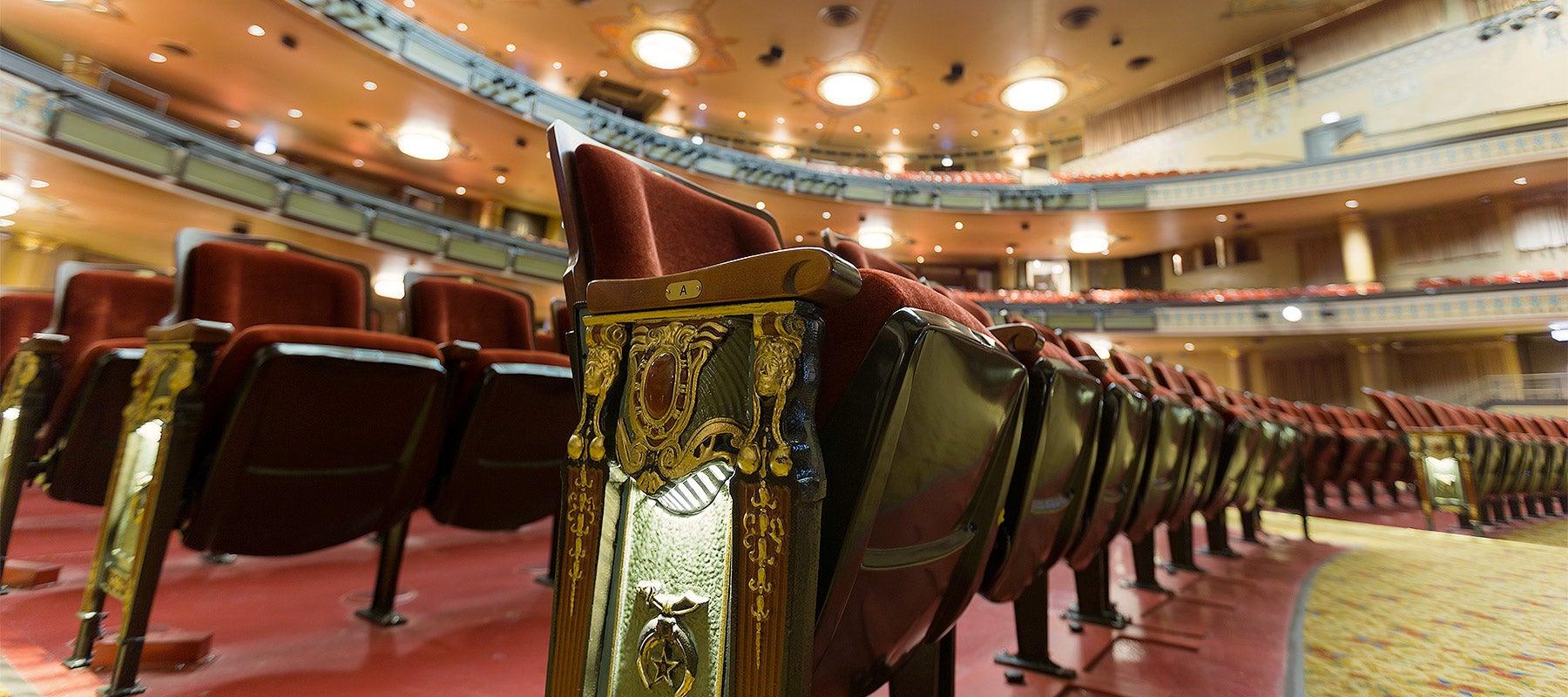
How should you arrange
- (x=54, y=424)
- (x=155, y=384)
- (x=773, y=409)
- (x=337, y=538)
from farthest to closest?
(x=54, y=424)
(x=337, y=538)
(x=155, y=384)
(x=773, y=409)

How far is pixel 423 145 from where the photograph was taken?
564cm

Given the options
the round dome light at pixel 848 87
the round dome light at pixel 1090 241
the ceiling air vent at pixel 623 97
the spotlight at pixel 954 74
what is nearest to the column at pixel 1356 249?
the round dome light at pixel 1090 241

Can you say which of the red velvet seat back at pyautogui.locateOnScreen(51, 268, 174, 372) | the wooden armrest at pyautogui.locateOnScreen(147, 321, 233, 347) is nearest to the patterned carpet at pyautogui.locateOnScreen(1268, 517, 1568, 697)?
the wooden armrest at pyautogui.locateOnScreen(147, 321, 233, 347)

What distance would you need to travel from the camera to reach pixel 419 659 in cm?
70

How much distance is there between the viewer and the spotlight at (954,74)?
6.97m

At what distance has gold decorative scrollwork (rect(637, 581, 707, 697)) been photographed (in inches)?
13.4

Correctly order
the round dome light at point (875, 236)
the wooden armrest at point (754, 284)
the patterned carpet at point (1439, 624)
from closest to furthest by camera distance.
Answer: the wooden armrest at point (754, 284) < the patterned carpet at point (1439, 624) < the round dome light at point (875, 236)

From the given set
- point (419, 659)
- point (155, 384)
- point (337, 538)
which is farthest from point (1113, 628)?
point (155, 384)

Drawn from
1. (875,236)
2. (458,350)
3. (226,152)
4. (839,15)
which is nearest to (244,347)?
(458,350)

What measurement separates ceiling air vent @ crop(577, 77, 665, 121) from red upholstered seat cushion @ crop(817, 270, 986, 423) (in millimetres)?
7742

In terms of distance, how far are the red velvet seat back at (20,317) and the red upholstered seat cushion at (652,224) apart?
5.85 feet

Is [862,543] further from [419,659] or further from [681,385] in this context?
[419,659]

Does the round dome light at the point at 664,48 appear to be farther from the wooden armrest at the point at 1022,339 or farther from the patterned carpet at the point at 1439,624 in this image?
the wooden armrest at the point at 1022,339

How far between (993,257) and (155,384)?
960 cm
